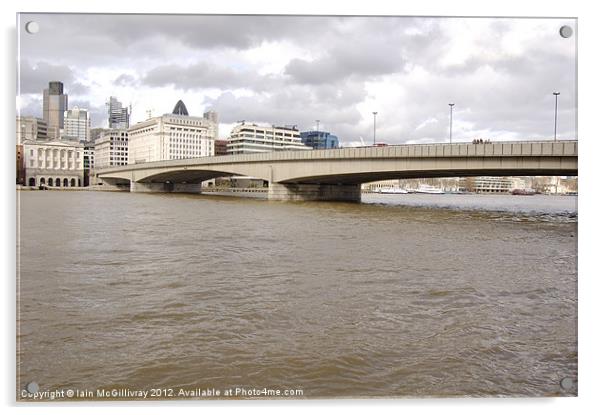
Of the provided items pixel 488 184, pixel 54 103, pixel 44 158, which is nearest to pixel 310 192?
pixel 44 158

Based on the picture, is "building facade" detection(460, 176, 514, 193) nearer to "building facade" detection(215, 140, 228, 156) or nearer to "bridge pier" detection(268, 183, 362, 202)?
"building facade" detection(215, 140, 228, 156)

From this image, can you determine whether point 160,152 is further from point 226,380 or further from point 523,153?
point 226,380

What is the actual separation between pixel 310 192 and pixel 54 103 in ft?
94.7

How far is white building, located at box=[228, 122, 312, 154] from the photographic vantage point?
71.2 m

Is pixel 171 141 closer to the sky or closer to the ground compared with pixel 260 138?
closer to the ground

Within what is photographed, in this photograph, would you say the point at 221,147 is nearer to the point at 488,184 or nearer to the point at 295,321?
the point at 488,184

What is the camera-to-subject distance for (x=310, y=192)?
34906 millimetres

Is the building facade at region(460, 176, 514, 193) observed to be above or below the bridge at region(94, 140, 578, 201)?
above

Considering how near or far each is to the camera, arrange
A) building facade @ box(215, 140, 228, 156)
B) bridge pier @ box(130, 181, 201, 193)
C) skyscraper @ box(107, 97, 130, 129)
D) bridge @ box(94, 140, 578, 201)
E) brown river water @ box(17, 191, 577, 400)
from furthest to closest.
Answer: building facade @ box(215, 140, 228, 156) < bridge pier @ box(130, 181, 201, 193) < bridge @ box(94, 140, 578, 201) < skyscraper @ box(107, 97, 130, 129) < brown river water @ box(17, 191, 577, 400)

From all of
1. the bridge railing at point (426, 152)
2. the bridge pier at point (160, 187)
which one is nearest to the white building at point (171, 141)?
the bridge railing at point (426, 152)

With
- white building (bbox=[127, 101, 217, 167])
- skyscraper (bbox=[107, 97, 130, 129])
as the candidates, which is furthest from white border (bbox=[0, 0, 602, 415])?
white building (bbox=[127, 101, 217, 167])

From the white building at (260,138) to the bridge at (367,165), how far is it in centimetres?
2806

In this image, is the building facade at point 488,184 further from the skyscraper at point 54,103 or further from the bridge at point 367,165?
the skyscraper at point 54,103
